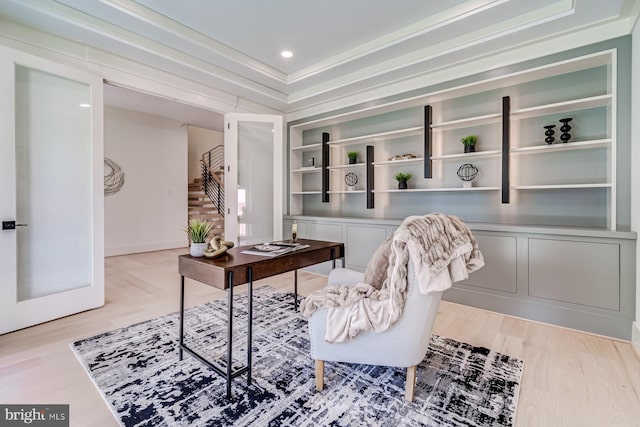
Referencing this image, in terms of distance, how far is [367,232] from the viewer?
13.0ft

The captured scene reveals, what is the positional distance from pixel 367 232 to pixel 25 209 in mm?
3530

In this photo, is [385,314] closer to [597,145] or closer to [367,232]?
[367,232]

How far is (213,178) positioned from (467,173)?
6922mm

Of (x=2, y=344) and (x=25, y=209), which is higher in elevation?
(x=25, y=209)

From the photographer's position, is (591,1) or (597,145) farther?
(597,145)

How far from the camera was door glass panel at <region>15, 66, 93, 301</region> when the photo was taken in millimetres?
2686

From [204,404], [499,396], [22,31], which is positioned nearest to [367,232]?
[499,396]

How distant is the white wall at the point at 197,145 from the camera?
877 centimetres

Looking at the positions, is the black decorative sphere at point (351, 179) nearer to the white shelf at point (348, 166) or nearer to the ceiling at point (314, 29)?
the white shelf at point (348, 166)

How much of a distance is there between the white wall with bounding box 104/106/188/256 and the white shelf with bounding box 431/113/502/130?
578 centimetres

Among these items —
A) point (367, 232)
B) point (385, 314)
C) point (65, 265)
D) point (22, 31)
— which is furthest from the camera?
point (367, 232)

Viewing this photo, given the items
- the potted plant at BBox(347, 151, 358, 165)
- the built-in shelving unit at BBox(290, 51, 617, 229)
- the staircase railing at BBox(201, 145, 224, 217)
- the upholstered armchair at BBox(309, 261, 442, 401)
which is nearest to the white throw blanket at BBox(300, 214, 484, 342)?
the upholstered armchair at BBox(309, 261, 442, 401)

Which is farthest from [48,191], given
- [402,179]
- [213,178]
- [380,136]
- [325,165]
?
[213,178]

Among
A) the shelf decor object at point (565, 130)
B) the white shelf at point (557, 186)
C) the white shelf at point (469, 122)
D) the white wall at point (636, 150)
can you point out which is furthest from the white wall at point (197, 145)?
the white wall at point (636, 150)
